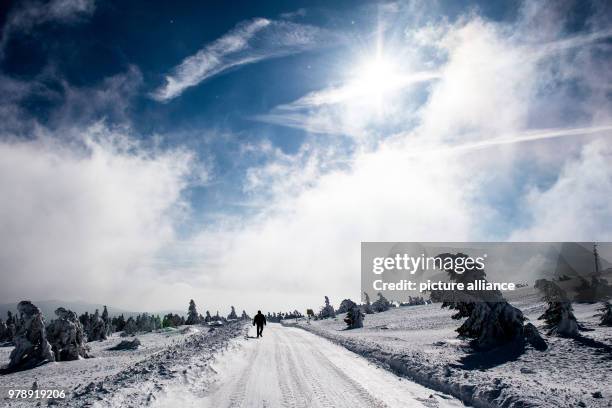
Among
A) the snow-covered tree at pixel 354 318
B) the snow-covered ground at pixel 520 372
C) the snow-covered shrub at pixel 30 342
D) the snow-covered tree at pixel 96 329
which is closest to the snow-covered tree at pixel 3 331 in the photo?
the snow-covered tree at pixel 96 329

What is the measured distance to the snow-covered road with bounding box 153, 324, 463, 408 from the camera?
867 cm

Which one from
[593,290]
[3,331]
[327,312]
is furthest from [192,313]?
[593,290]

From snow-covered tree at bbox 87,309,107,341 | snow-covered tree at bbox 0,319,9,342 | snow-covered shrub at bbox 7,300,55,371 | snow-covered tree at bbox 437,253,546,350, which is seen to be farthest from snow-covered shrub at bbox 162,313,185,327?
snow-covered tree at bbox 437,253,546,350

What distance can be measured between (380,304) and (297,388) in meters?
88.1

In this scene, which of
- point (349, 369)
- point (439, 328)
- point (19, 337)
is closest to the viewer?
point (349, 369)

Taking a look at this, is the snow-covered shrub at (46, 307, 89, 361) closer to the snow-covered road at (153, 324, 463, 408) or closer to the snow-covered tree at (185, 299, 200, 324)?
the snow-covered road at (153, 324, 463, 408)

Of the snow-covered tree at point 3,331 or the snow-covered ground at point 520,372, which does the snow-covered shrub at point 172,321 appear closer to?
the snow-covered tree at point 3,331

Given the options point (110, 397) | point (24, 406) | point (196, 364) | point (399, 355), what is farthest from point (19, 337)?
point (399, 355)

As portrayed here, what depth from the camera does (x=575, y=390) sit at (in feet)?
33.4

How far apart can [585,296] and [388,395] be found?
4551 centimetres

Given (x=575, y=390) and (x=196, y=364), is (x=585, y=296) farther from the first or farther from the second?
(x=196, y=364)

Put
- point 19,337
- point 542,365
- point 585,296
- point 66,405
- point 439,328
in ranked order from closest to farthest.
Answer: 1. point 66,405
2. point 542,365
3. point 19,337
4. point 439,328
5. point 585,296

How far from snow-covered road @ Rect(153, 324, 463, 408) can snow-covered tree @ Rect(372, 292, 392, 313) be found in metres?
81.5

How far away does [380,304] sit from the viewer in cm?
9262
